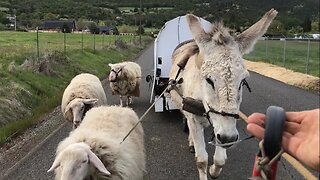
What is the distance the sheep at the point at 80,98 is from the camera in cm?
816

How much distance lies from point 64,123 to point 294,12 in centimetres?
3543

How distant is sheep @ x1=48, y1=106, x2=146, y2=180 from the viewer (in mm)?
4047

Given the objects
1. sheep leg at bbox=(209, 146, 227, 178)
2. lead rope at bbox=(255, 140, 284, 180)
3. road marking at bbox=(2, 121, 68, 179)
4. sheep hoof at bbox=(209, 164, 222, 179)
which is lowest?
road marking at bbox=(2, 121, 68, 179)

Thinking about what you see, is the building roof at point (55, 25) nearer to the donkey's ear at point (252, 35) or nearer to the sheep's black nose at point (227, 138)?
the donkey's ear at point (252, 35)

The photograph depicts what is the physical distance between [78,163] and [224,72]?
1.77m

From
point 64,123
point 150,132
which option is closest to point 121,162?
point 150,132

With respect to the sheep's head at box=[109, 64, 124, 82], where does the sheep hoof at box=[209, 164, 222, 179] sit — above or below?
below

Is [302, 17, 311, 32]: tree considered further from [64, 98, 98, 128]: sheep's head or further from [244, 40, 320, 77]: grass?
[64, 98, 98, 128]: sheep's head

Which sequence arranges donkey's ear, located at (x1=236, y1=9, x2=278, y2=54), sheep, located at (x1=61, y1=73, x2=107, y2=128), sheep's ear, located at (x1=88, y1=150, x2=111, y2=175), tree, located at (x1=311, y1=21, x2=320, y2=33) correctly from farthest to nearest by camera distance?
tree, located at (x1=311, y1=21, x2=320, y2=33), sheep, located at (x1=61, y1=73, x2=107, y2=128), donkey's ear, located at (x1=236, y1=9, x2=278, y2=54), sheep's ear, located at (x1=88, y1=150, x2=111, y2=175)

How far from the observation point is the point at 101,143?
14.7 ft

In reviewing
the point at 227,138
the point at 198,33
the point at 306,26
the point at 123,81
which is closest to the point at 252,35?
the point at 198,33

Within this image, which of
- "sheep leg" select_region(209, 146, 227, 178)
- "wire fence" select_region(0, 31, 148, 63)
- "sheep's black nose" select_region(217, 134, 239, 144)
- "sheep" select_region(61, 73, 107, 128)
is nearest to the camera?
"sheep's black nose" select_region(217, 134, 239, 144)

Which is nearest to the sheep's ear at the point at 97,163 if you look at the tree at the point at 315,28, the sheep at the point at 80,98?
the sheep at the point at 80,98

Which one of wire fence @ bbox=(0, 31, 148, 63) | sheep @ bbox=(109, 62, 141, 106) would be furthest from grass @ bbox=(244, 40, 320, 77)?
wire fence @ bbox=(0, 31, 148, 63)
